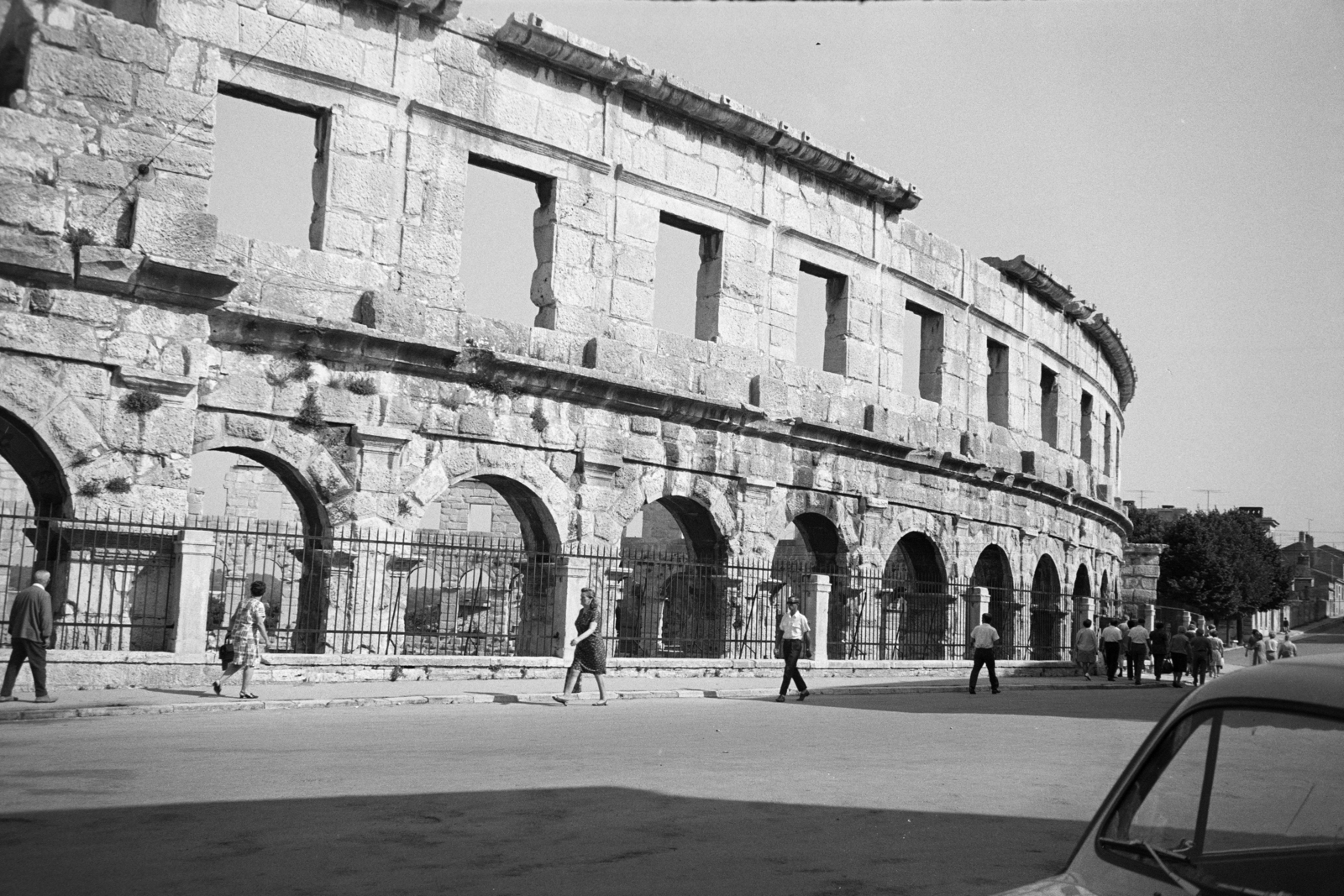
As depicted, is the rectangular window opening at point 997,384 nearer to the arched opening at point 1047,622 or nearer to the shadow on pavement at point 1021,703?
the arched opening at point 1047,622

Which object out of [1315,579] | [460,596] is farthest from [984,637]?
[1315,579]

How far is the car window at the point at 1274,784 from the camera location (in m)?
2.65

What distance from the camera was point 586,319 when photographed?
17.1 metres

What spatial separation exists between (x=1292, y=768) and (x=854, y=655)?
60.2ft

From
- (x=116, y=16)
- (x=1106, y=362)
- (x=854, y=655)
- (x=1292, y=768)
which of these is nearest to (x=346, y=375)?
(x=116, y=16)

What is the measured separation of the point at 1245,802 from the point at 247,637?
35.3ft

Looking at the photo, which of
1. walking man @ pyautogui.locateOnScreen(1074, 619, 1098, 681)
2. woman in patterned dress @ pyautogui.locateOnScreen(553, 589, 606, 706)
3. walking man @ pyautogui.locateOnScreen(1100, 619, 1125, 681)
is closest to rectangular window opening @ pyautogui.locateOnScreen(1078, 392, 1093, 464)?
walking man @ pyautogui.locateOnScreen(1100, 619, 1125, 681)

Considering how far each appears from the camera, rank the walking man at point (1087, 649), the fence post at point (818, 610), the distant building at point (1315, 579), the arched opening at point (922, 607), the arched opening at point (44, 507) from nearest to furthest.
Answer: the arched opening at point (44, 507) < the fence post at point (818, 610) < the arched opening at point (922, 607) < the walking man at point (1087, 649) < the distant building at point (1315, 579)

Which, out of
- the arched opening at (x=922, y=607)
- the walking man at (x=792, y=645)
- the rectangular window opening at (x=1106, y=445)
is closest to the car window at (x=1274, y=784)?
the walking man at (x=792, y=645)

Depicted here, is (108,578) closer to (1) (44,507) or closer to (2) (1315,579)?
(1) (44,507)

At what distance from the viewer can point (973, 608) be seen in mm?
23062

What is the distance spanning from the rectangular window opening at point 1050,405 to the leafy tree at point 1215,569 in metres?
31.2

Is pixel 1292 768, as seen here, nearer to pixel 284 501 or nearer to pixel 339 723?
pixel 339 723

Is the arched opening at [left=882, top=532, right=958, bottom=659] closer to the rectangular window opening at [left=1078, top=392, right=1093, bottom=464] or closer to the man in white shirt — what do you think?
the man in white shirt
